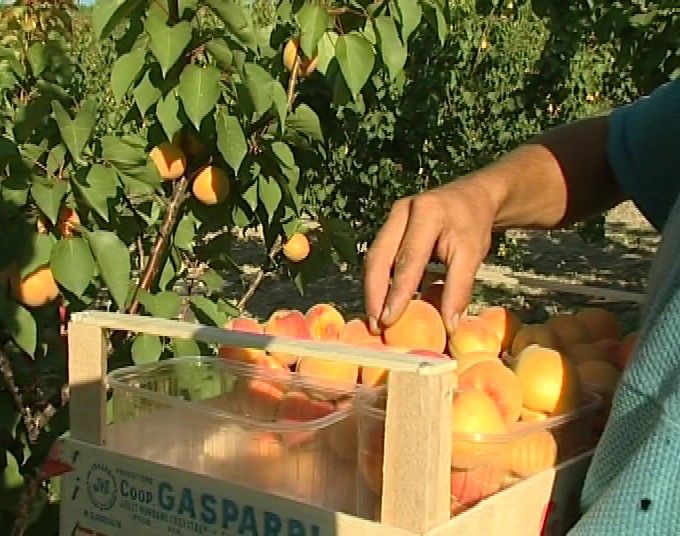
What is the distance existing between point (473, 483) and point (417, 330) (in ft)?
0.62

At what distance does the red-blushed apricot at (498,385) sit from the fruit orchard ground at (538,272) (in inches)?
154

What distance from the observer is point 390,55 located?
167cm

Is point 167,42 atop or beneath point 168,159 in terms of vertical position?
atop

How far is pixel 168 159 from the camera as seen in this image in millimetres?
1585

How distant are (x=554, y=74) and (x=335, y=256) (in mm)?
4840

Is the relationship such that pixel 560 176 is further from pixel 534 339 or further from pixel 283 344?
pixel 283 344

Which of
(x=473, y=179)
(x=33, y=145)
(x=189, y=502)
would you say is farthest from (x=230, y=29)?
(x=189, y=502)

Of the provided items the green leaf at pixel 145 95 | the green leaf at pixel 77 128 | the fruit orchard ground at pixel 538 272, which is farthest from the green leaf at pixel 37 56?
the fruit orchard ground at pixel 538 272

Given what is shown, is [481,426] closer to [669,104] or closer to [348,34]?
[669,104]

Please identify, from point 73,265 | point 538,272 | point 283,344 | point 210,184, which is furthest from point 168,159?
point 538,272

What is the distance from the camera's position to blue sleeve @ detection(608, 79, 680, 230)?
108cm

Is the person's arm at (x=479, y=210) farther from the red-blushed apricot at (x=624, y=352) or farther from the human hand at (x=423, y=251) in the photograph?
the red-blushed apricot at (x=624, y=352)

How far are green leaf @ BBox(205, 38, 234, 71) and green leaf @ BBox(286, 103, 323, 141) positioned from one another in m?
0.20

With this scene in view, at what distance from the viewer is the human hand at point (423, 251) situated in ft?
3.06
